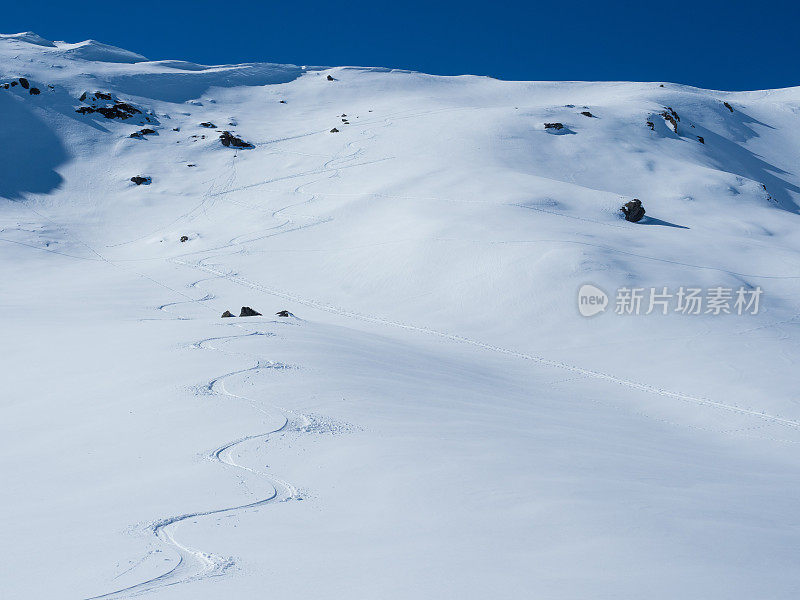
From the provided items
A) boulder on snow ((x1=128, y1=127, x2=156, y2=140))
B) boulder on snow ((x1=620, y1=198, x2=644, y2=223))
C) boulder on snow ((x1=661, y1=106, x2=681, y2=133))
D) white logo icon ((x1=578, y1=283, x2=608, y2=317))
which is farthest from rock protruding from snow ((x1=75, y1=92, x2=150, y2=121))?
white logo icon ((x1=578, y1=283, x2=608, y2=317))

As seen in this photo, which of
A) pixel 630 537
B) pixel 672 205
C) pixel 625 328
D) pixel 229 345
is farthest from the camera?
pixel 672 205

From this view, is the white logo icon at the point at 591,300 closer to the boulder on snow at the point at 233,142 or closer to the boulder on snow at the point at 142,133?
the boulder on snow at the point at 233,142

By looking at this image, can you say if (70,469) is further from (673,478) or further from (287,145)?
(287,145)

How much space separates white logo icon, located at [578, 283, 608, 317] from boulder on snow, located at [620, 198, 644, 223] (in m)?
9.34

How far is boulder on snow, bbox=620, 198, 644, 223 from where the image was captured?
93.4ft

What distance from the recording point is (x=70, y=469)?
7.66 m

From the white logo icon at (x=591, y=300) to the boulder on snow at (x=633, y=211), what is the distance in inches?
368

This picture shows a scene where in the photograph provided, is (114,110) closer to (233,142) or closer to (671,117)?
(233,142)

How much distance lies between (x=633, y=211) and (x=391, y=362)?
18.9 metres

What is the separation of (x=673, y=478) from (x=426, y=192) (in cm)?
2420

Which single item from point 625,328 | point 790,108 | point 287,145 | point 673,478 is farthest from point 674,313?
point 790,108

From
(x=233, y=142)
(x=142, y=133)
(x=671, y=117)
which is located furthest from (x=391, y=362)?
(x=671, y=117)

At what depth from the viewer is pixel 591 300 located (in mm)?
20203

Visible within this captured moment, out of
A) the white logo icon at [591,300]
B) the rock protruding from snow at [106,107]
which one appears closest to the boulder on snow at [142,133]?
the rock protruding from snow at [106,107]
